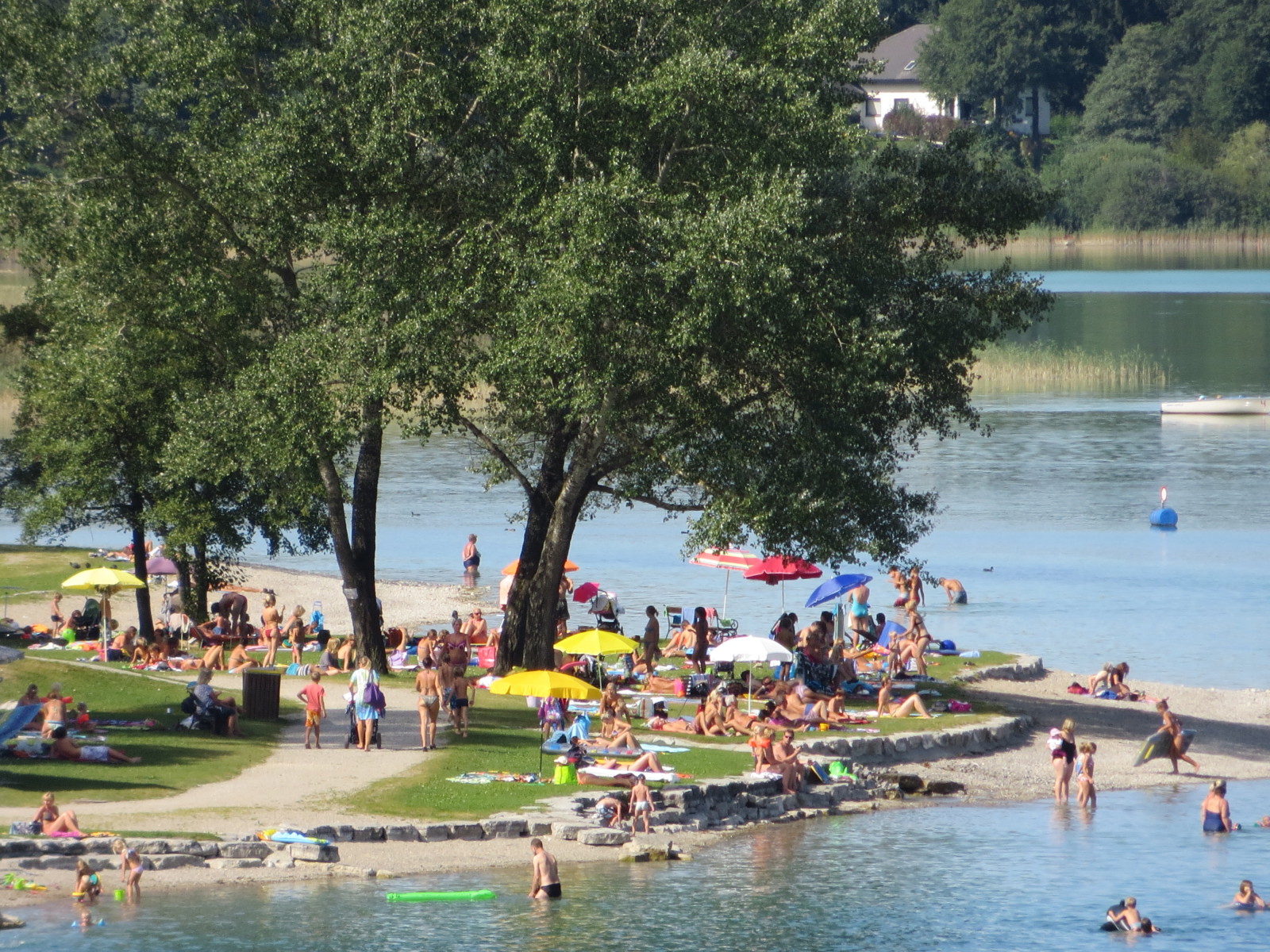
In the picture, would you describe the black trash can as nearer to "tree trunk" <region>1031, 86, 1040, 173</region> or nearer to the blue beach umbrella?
the blue beach umbrella

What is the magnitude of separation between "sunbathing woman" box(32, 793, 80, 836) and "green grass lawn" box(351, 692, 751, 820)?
3.71 metres

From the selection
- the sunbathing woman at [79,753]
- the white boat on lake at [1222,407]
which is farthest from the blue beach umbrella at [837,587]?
the white boat on lake at [1222,407]

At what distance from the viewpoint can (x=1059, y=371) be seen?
270 ft

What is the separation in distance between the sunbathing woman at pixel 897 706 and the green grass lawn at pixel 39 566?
20183mm

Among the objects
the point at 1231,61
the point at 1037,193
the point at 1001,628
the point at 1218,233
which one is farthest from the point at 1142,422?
the point at 1231,61

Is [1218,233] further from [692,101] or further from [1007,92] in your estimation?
[692,101]

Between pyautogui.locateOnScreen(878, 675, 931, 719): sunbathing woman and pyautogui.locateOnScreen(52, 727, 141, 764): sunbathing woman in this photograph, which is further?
pyautogui.locateOnScreen(878, 675, 931, 719): sunbathing woman

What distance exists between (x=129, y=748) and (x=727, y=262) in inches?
440

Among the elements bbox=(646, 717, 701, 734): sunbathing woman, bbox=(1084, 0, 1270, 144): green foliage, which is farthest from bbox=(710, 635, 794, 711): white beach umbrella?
bbox=(1084, 0, 1270, 144): green foliage

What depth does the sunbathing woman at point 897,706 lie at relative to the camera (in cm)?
3022

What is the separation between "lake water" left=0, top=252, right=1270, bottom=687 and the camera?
137 ft

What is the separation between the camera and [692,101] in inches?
1026

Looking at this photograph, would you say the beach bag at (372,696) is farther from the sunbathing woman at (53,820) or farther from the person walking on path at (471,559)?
the person walking on path at (471,559)

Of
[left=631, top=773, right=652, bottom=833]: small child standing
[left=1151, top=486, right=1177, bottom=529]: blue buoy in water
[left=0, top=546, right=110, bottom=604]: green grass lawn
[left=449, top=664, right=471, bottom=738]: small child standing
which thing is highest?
[left=1151, top=486, right=1177, bottom=529]: blue buoy in water
